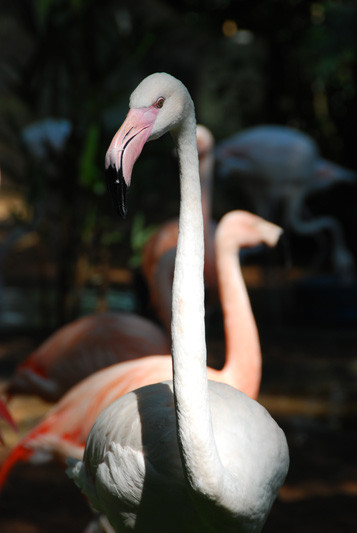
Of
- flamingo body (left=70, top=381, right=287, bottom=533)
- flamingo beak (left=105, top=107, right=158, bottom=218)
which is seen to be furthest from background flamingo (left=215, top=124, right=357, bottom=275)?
flamingo beak (left=105, top=107, right=158, bottom=218)

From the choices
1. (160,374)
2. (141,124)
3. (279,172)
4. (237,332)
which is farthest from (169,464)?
(279,172)

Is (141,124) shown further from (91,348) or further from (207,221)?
(207,221)

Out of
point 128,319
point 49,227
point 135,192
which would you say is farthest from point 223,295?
point 49,227

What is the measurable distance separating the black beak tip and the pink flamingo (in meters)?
1.02

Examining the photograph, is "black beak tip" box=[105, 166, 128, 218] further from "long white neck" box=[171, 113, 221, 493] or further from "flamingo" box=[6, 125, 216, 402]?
"flamingo" box=[6, 125, 216, 402]

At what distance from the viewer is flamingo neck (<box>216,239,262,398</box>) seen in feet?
8.43

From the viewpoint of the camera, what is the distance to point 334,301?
6.62m

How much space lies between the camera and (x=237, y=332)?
2641mm

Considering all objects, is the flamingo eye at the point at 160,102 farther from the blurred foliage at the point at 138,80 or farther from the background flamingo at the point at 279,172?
the background flamingo at the point at 279,172

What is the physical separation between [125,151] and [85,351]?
186 centimetres

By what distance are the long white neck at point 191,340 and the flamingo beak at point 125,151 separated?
15 cm

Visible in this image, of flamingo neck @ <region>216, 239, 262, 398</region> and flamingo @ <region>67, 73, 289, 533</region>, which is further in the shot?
flamingo neck @ <region>216, 239, 262, 398</region>

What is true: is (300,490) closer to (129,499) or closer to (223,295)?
(223,295)

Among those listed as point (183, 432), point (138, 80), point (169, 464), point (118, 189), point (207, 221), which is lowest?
point (169, 464)
